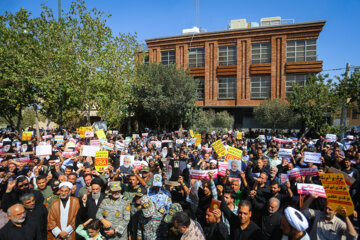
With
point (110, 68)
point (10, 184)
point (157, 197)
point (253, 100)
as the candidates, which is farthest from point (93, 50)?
point (253, 100)

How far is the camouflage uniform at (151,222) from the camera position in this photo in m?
4.18

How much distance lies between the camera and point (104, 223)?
4074mm

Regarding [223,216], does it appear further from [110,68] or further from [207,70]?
[207,70]

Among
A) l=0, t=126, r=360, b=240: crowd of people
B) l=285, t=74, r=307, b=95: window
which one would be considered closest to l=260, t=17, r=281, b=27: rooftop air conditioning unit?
l=285, t=74, r=307, b=95: window

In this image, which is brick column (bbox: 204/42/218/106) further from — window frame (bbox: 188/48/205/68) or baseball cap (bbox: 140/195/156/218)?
baseball cap (bbox: 140/195/156/218)

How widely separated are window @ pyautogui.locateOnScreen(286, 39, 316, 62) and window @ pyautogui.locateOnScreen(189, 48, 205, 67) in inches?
427

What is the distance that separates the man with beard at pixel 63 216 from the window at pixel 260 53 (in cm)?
3026

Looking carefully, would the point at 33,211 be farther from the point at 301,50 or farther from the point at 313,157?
the point at 301,50

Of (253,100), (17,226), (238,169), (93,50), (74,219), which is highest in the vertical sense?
(93,50)

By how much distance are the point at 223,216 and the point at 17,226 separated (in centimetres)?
338

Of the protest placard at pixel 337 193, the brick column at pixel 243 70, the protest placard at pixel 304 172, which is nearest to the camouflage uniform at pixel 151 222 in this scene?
the protest placard at pixel 337 193

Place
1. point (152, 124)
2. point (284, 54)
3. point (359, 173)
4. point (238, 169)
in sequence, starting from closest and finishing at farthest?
point (238, 169)
point (359, 173)
point (284, 54)
point (152, 124)

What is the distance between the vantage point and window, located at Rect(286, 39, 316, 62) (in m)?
28.5

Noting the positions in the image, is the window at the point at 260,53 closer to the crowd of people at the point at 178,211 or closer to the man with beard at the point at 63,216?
the crowd of people at the point at 178,211
